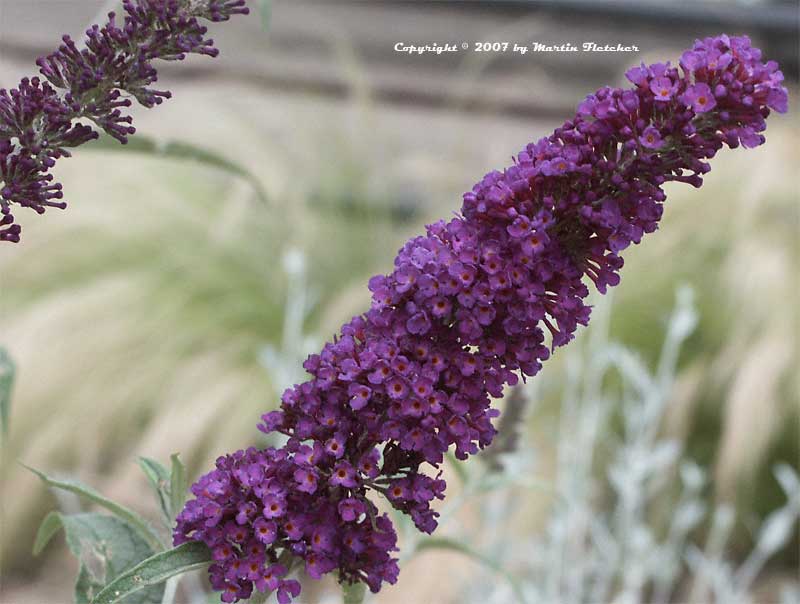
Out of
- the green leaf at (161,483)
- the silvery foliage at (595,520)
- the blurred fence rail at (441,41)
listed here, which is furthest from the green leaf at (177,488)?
the blurred fence rail at (441,41)

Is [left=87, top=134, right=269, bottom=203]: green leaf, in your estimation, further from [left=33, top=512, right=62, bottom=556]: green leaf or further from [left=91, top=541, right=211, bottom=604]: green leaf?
[left=91, top=541, right=211, bottom=604]: green leaf

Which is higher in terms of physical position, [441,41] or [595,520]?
[441,41]

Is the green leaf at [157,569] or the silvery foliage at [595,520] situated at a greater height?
the silvery foliage at [595,520]

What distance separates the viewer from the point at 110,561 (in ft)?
2.22

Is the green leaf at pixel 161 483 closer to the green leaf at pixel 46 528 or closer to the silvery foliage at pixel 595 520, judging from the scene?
the green leaf at pixel 46 528

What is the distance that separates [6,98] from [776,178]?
2.83m

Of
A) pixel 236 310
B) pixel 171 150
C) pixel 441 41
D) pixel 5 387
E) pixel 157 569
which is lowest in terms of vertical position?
pixel 157 569

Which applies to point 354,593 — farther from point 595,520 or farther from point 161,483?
point 595,520

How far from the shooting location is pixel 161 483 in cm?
64

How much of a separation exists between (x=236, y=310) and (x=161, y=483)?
2379 mm

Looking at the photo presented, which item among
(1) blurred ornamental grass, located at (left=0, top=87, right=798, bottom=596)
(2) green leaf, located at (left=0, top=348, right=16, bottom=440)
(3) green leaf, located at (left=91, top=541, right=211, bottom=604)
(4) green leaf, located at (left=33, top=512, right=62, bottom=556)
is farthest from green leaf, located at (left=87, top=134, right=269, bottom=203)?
(1) blurred ornamental grass, located at (left=0, top=87, right=798, bottom=596)

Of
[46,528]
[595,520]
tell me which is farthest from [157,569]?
[595,520]

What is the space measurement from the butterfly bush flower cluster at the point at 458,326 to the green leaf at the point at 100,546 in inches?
6.6

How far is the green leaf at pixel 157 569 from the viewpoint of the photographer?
0.50m
